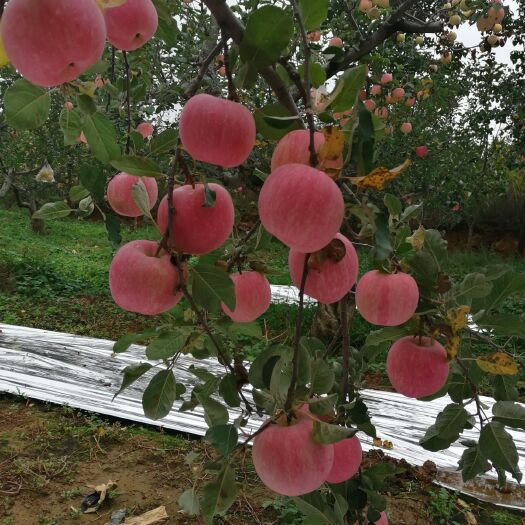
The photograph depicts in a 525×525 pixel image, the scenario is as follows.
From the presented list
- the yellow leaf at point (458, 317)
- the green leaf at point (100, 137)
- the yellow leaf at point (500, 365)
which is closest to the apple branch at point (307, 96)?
the green leaf at point (100, 137)

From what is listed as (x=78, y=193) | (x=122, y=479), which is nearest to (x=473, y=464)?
(x=78, y=193)

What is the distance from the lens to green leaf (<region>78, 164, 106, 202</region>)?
0.66m

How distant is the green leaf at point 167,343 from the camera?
85cm

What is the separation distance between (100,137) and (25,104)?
84 mm

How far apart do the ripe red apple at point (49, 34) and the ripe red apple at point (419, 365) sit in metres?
0.61

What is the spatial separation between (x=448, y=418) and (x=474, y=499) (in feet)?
4.77

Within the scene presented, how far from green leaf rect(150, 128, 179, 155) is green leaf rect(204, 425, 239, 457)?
1.21 feet

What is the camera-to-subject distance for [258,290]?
791 mm

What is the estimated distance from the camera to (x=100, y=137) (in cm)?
61

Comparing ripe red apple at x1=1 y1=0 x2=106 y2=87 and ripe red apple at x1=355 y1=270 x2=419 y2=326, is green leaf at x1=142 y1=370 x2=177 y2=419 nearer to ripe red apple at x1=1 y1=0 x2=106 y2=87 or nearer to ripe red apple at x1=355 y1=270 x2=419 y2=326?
ripe red apple at x1=355 y1=270 x2=419 y2=326

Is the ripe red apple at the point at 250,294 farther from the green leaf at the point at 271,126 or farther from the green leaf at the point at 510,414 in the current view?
the green leaf at the point at 510,414

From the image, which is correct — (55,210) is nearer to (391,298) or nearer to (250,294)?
(250,294)

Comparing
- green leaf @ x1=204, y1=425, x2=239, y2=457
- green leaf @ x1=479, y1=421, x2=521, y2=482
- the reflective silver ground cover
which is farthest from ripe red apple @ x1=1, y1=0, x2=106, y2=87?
the reflective silver ground cover

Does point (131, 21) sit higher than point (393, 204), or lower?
higher
